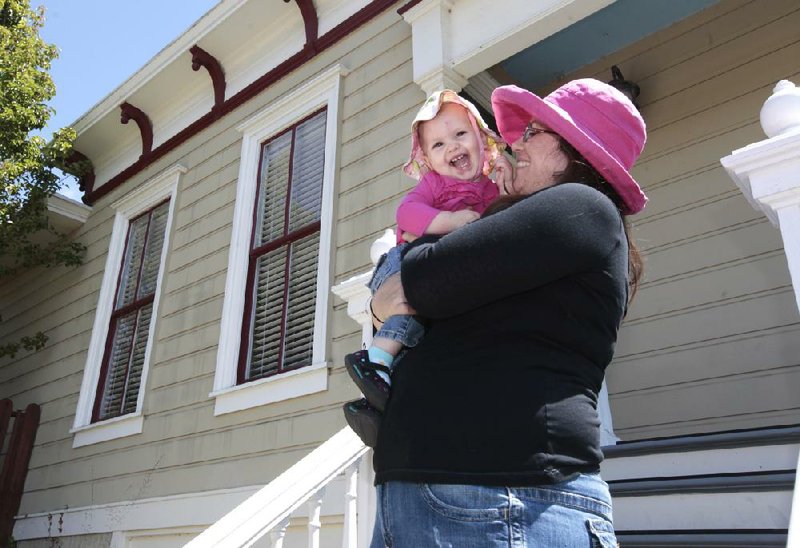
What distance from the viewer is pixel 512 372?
1.08 meters

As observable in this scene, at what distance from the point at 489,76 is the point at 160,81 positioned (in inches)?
161

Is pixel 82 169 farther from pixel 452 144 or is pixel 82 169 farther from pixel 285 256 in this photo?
pixel 452 144

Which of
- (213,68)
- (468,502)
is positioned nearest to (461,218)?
(468,502)

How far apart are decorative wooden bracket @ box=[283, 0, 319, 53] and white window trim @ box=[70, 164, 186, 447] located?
200 cm

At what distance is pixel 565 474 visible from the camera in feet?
3.36

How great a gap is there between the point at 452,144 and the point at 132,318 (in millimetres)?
6174

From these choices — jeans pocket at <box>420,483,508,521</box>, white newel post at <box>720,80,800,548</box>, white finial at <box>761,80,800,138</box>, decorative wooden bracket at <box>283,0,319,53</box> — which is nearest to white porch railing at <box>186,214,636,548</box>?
jeans pocket at <box>420,483,508,521</box>

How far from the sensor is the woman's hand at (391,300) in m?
1.26

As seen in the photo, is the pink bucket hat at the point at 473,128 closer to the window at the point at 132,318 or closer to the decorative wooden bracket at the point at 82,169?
the window at the point at 132,318

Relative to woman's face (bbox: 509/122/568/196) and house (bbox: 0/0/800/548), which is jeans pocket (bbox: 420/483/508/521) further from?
house (bbox: 0/0/800/548)

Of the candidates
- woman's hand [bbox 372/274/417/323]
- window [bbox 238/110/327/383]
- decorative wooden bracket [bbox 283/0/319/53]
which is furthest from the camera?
decorative wooden bracket [bbox 283/0/319/53]

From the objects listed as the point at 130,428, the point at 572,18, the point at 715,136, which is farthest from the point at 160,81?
the point at 715,136

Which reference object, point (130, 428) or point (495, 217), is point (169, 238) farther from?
point (495, 217)

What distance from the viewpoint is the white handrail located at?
6.62 feet
